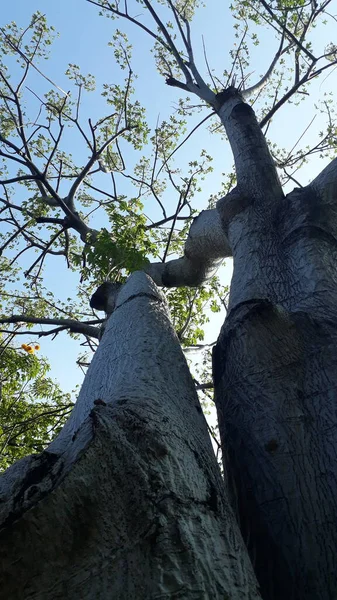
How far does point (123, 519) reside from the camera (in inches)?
47.1

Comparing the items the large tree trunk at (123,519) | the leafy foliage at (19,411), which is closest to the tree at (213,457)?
the large tree trunk at (123,519)

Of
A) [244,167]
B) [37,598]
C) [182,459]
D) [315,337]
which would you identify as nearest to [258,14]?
[244,167]

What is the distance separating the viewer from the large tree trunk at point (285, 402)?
1.50 meters

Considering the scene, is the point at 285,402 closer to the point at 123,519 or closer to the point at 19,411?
the point at 123,519

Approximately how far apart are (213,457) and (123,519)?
0.47 metres

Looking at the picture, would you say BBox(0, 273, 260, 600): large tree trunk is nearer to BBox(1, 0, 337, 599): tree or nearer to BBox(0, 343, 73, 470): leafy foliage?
BBox(1, 0, 337, 599): tree

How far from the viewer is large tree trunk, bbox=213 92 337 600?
1500 millimetres

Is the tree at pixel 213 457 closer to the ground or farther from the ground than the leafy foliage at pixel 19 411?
closer to the ground

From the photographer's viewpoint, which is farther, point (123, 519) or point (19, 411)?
point (19, 411)

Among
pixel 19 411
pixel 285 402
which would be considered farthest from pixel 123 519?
pixel 19 411

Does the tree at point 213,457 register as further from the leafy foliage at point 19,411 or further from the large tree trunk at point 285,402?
the leafy foliage at point 19,411

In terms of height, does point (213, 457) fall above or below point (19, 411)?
below

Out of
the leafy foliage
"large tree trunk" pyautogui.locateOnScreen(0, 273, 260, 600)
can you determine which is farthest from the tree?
the leafy foliage

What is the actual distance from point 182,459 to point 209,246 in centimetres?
300
